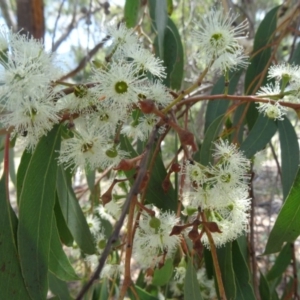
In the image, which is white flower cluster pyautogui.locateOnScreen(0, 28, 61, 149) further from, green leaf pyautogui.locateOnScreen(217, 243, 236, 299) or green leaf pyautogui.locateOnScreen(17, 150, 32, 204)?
green leaf pyautogui.locateOnScreen(217, 243, 236, 299)

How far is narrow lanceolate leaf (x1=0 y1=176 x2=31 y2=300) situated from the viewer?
0.89 metres

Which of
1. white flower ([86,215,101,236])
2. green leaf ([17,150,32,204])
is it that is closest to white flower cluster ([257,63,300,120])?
green leaf ([17,150,32,204])

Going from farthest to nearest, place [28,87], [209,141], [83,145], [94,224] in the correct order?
1. [94,224]
2. [209,141]
3. [83,145]
4. [28,87]

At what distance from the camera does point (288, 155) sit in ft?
3.82

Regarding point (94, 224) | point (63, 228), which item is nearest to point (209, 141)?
point (63, 228)

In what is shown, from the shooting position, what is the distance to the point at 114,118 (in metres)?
0.85

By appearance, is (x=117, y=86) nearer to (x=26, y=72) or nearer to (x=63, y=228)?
(x=26, y=72)

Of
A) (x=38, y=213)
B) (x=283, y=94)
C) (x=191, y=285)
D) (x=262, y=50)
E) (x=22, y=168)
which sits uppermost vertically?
(x=262, y=50)

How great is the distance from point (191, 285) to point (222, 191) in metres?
0.25

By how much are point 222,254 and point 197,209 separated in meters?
0.23

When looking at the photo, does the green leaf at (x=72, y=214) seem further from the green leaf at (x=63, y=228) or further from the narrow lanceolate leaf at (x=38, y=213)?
the narrow lanceolate leaf at (x=38, y=213)

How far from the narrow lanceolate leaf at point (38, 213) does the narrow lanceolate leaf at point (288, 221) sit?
0.51 m

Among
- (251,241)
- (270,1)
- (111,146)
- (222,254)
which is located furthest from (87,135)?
(270,1)

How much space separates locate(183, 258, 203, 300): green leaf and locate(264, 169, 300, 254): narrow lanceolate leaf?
0.68 ft
